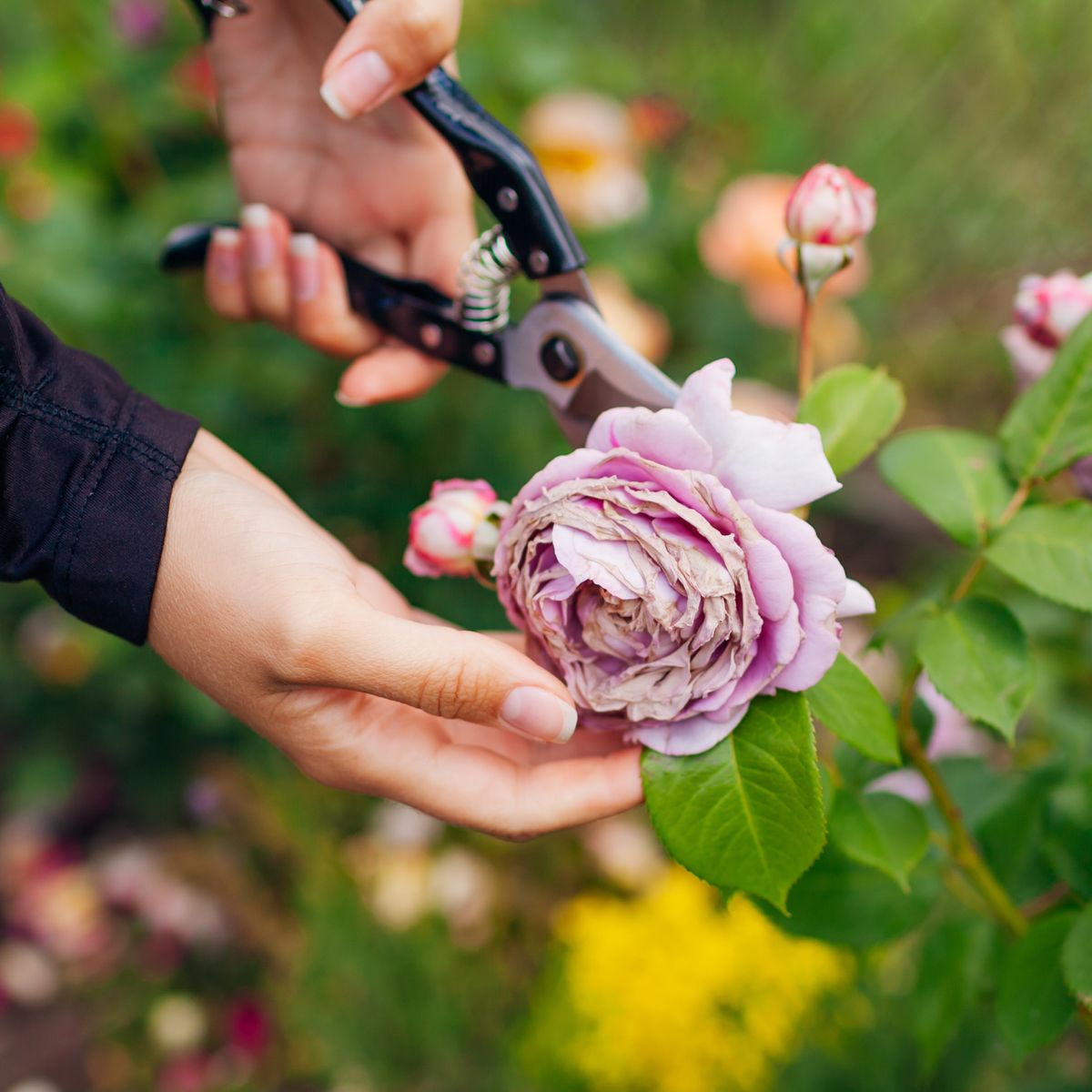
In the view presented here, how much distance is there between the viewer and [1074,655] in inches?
61.0

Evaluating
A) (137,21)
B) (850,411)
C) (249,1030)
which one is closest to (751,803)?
(850,411)

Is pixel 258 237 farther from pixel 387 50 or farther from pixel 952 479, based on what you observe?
pixel 952 479

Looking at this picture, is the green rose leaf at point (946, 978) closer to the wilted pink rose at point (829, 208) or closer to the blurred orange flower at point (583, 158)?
the wilted pink rose at point (829, 208)

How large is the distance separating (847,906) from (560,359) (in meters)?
0.54

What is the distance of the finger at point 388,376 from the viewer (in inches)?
44.9

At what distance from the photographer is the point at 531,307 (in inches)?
38.8

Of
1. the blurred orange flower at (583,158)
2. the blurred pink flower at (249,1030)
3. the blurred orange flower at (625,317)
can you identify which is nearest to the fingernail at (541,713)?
the blurred orange flower at (625,317)

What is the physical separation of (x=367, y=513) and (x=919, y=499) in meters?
1.21

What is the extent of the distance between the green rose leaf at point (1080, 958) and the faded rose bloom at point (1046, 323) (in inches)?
13.7

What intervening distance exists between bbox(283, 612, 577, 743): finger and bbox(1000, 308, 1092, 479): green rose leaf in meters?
0.42

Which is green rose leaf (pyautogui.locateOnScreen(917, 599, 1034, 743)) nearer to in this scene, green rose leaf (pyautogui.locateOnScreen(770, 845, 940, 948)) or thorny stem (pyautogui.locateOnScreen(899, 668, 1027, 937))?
thorny stem (pyautogui.locateOnScreen(899, 668, 1027, 937))

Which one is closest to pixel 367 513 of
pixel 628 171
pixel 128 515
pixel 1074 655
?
pixel 628 171

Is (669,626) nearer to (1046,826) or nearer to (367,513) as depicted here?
(1046,826)

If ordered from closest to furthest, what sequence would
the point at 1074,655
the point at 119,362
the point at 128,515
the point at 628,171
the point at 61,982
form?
the point at 128,515, the point at 1074,655, the point at 119,362, the point at 628,171, the point at 61,982
